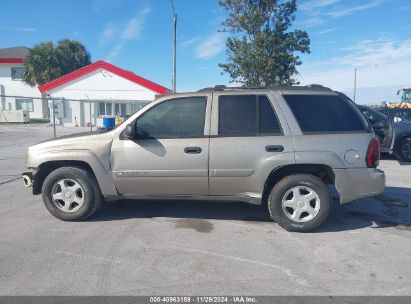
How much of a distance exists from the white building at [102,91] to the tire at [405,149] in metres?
19.9

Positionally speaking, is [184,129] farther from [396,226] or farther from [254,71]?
[254,71]

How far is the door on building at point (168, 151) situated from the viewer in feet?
15.0

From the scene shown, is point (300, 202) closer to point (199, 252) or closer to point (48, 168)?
point (199, 252)

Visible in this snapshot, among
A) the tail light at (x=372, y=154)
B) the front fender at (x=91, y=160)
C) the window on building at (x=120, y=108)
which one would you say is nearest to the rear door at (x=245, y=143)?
the tail light at (x=372, y=154)

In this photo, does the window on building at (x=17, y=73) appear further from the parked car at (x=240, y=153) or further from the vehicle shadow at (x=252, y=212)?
the parked car at (x=240, y=153)

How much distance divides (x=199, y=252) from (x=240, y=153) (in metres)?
1.37

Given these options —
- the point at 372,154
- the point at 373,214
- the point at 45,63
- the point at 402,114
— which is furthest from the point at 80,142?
the point at 45,63

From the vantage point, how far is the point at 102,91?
28.5 m

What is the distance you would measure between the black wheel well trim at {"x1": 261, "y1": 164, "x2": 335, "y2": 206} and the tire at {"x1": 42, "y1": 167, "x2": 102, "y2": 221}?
240 centimetres

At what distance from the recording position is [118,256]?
383cm

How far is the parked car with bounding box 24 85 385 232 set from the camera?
4.46m

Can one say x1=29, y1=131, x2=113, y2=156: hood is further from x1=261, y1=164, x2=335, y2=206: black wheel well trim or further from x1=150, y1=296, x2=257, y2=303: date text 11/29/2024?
x1=150, y1=296, x2=257, y2=303: date text 11/29/2024

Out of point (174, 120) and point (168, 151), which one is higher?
point (174, 120)

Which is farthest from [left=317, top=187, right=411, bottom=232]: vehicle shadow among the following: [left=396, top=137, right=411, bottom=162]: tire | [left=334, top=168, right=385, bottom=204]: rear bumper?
[left=396, top=137, right=411, bottom=162]: tire
